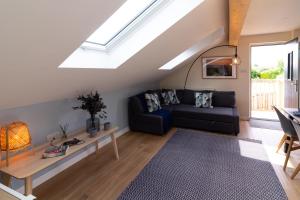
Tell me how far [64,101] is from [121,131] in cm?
161

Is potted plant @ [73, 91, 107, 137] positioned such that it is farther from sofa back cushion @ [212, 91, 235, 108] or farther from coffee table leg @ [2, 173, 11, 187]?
sofa back cushion @ [212, 91, 235, 108]

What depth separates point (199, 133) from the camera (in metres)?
3.95

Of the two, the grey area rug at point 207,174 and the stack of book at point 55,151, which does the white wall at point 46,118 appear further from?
the grey area rug at point 207,174

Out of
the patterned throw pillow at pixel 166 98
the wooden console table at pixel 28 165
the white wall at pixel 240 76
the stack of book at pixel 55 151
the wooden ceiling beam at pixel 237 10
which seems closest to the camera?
the wooden console table at pixel 28 165

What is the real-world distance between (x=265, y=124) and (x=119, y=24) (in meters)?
4.17

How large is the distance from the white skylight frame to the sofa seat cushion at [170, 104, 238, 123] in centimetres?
251

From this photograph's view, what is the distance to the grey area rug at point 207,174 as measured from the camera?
81.4 inches

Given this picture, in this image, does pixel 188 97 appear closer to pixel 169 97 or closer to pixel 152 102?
pixel 169 97

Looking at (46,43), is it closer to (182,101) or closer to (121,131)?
(121,131)

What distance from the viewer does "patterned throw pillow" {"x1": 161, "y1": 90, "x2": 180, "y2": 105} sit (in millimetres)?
4832

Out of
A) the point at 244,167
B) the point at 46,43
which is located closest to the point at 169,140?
the point at 244,167

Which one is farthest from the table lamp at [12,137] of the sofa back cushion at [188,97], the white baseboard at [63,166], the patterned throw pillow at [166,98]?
the sofa back cushion at [188,97]

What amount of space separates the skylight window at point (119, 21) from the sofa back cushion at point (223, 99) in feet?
10.5

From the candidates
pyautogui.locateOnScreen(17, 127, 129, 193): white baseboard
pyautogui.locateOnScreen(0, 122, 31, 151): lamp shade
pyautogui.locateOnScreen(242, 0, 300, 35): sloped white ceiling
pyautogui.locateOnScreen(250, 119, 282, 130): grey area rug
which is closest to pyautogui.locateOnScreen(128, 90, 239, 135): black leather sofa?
pyautogui.locateOnScreen(250, 119, 282, 130): grey area rug
